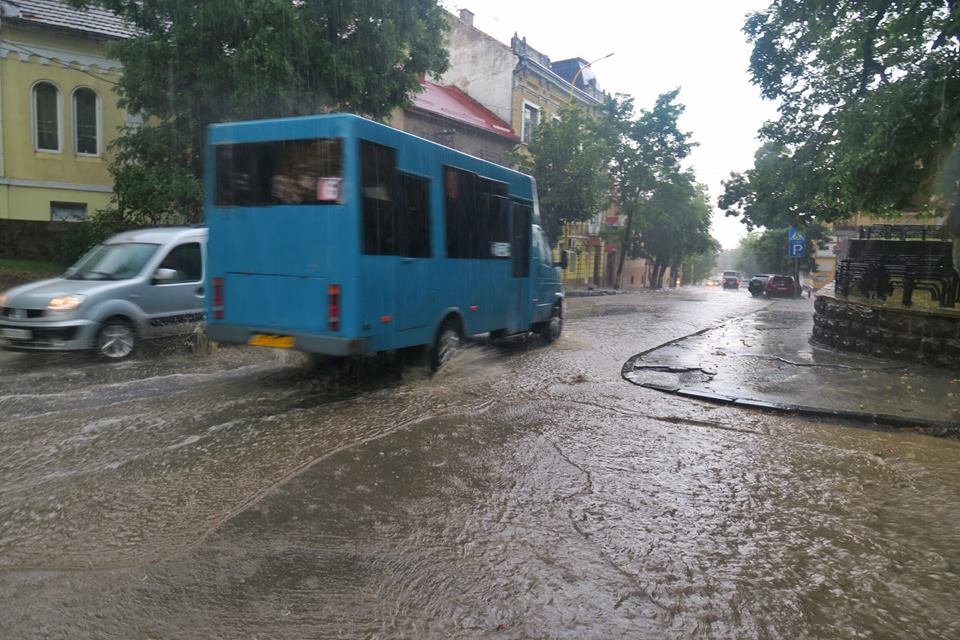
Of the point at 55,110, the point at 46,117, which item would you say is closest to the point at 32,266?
the point at 46,117

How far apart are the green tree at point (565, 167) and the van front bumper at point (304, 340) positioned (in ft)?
79.5

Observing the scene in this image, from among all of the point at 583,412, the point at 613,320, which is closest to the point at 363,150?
the point at 583,412

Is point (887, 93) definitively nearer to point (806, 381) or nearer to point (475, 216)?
point (806, 381)

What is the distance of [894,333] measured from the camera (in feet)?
35.1

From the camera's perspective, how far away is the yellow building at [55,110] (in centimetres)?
1844

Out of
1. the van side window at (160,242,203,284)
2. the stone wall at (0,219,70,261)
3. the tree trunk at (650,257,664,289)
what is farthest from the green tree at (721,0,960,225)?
the tree trunk at (650,257,664,289)

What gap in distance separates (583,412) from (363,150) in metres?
3.60

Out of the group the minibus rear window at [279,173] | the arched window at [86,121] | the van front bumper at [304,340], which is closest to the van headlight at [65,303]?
the van front bumper at [304,340]

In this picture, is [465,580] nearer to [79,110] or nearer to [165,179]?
[165,179]

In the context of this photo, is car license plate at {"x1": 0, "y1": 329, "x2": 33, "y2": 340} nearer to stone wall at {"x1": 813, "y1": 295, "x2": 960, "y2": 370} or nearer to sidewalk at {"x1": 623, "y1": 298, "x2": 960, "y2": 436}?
sidewalk at {"x1": 623, "y1": 298, "x2": 960, "y2": 436}

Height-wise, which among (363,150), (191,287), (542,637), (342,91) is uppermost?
(342,91)

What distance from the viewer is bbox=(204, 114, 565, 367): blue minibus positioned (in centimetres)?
700

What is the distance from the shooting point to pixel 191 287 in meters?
10.0

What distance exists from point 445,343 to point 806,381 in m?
4.85
